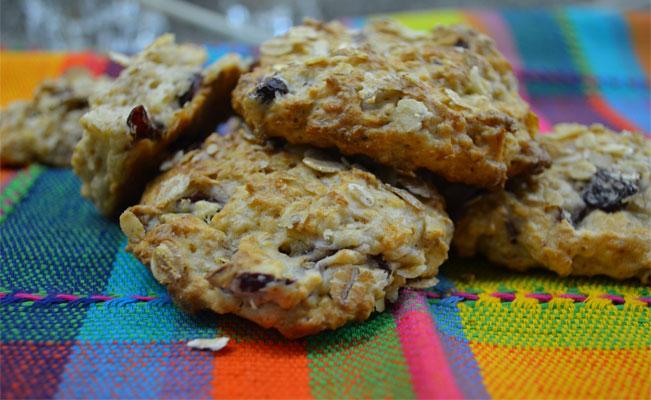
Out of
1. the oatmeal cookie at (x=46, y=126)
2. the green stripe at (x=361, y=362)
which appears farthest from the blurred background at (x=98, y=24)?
the green stripe at (x=361, y=362)

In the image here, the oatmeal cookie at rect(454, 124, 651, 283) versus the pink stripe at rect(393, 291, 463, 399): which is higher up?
the oatmeal cookie at rect(454, 124, 651, 283)

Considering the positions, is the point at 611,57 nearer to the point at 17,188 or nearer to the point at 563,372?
the point at 563,372

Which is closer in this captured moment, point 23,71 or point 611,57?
point 23,71

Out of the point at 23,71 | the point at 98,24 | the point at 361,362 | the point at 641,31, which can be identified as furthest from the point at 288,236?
the point at 98,24

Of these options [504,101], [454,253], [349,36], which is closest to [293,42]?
[349,36]

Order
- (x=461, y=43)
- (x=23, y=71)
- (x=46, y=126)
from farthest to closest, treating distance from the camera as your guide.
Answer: (x=23, y=71), (x=46, y=126), (x=461, y=43)

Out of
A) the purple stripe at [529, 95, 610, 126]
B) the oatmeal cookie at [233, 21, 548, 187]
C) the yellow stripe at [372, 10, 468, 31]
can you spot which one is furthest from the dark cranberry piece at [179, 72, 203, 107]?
the yellow stripe at [372, 10, 468, 31]

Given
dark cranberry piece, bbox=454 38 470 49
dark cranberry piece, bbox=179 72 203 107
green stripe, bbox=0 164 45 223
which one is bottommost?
green stripe, bbox=0 164 45 223

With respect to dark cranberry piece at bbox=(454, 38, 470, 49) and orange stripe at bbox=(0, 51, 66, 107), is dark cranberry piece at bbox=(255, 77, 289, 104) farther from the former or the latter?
orange stripe at bbox=(0, 51, 66, 107)
